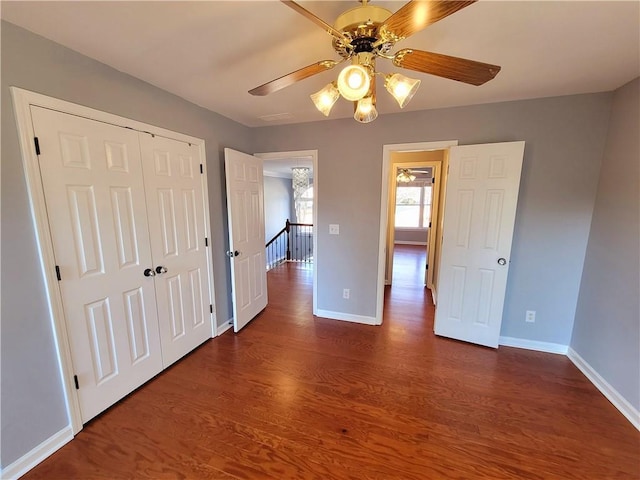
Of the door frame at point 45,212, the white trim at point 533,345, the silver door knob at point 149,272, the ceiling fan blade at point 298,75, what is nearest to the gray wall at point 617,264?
the white trim at point 533,345

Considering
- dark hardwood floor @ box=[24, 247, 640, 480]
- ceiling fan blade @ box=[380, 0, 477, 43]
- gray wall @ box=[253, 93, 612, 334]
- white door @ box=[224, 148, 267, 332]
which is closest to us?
ceiling fan blade @ box=[380, 0, 477, 43]

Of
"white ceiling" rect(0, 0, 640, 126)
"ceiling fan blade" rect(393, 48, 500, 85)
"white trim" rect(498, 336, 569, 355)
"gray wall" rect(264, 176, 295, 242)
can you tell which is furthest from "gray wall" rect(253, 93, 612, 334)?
"gray wall" rect(264, 176, 295, 242)

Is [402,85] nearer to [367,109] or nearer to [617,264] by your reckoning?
[367,109]

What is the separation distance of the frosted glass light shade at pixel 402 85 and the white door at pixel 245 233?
73.4 inches

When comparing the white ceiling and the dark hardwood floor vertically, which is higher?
the white ceiling

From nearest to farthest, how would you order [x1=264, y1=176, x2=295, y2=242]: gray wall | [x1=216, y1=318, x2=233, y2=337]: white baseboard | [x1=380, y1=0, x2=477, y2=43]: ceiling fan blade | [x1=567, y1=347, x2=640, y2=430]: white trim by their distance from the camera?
[x1=380, y1=0, x2=477, y2=43]: ceiling fan blade, [x1=567, y1=347, x2=640, y2=430]: white trim, [x1=216, y1=318, x2=233, y2=337]: white baseboard, [x1=264, y1=176, x2=295, y2=242]: gray wall

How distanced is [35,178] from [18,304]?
0.69 meters

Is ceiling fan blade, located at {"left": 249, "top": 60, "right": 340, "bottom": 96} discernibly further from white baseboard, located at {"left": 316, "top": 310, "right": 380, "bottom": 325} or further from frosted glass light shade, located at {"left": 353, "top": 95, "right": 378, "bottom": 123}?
white baseboard, located at {"left": 316, "top": 310, "right": 380, "bottom": 325}

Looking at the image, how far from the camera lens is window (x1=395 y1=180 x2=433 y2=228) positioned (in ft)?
27.4

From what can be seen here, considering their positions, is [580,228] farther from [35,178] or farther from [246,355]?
[35,178]

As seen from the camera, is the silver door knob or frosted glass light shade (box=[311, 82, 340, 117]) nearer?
frosted glass light shade (box=[311, 82, 340, 117])

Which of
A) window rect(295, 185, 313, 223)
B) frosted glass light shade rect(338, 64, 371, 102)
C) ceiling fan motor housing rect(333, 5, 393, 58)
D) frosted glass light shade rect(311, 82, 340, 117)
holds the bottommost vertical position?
window rect(295, 185, 313, 223)

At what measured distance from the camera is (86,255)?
65.4 inches

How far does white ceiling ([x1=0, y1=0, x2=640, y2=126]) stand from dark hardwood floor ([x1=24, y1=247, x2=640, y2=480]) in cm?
238
